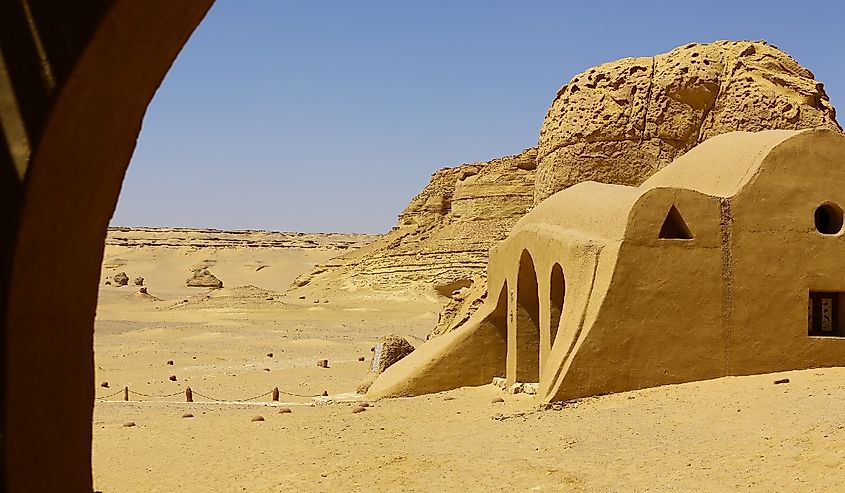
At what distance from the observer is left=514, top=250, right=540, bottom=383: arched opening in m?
14.1

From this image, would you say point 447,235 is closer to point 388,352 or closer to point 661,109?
point 388,352

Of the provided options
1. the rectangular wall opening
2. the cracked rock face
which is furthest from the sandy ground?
the cracked rock face

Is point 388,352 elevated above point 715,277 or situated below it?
below

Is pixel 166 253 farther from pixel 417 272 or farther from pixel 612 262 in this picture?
pixel 612 262

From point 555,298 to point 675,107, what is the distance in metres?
6.18

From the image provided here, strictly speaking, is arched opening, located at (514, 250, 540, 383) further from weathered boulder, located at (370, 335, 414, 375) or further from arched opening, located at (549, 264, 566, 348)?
weathered boulder, located at (370, 335, 414, 375)

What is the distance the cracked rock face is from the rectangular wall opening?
5484 millimetres

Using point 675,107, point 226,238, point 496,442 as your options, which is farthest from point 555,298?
point 226,238

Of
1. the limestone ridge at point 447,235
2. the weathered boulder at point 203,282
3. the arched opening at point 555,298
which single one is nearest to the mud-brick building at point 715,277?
the arched opening at point 555,298

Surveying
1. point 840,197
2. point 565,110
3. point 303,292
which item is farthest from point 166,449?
point 303,292

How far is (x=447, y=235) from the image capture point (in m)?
50.2

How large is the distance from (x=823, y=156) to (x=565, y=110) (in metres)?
7.05

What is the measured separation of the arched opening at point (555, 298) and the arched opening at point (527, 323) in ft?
3.96

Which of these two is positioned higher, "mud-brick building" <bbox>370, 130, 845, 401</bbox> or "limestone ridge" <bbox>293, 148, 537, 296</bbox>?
"limestone ridge" <bbox>293, 148, 537, 296</bbox>
